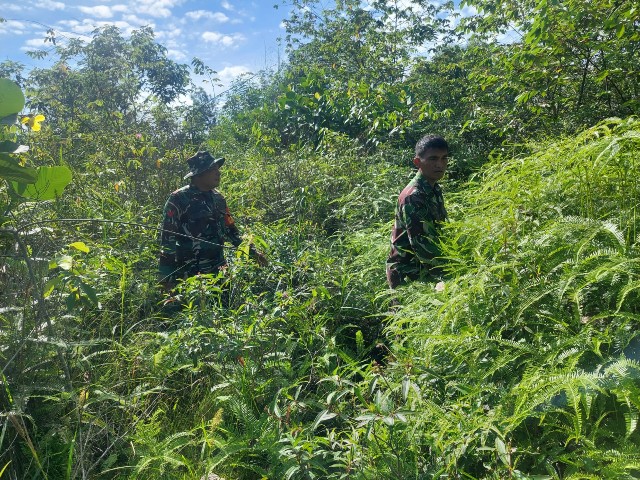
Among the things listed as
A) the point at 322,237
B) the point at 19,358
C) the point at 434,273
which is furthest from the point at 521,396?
the point at 322,237

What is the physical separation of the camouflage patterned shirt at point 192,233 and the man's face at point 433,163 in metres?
1.68

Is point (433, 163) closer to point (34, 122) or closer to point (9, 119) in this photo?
point (34, 122)

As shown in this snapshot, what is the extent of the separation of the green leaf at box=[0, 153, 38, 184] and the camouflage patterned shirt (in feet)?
7.49

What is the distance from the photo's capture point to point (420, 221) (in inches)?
125

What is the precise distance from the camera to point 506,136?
6016 millimetres

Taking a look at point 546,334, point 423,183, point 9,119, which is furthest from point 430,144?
point 9,119

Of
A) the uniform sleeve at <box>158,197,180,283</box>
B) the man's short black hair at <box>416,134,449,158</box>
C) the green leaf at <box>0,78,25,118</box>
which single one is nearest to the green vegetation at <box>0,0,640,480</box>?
the green leaf at <box>0,78,25,118</box>

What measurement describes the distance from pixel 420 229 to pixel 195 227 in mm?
1902

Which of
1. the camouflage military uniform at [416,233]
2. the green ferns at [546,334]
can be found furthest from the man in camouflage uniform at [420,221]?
the green ferns at [546,334]

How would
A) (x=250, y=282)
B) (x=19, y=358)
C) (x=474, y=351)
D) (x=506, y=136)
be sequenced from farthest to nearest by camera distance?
1. (x=506, y=136)
2. (x=250, y=282)
3. (x=19, y=358)
4. (x=474, y=351)

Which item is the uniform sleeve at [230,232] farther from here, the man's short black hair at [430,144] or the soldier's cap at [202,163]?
the man's short black hair at [430,144]

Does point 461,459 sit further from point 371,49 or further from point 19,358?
point 371,49

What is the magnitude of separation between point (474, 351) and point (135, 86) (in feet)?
23.8

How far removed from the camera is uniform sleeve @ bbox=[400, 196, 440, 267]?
3115mm
